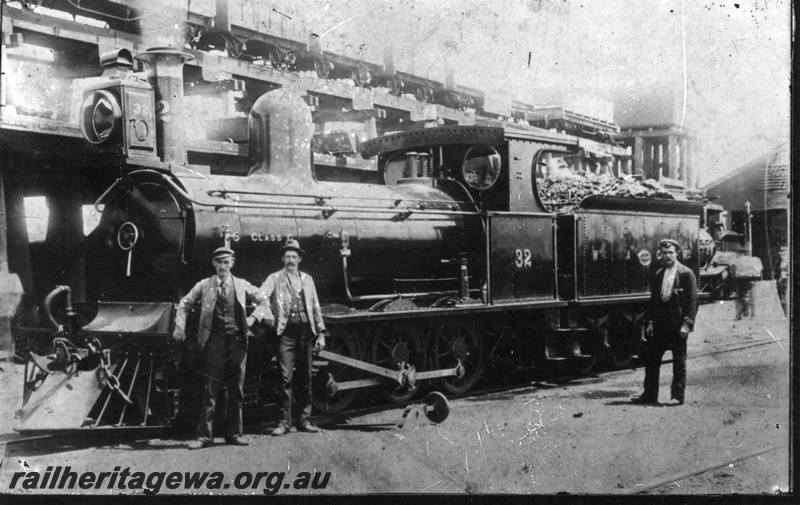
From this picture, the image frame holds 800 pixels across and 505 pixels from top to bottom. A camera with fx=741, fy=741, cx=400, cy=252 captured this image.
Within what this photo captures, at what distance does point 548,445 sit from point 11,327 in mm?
5142

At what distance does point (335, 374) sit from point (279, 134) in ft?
8.10

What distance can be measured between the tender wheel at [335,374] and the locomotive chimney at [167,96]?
2298mm

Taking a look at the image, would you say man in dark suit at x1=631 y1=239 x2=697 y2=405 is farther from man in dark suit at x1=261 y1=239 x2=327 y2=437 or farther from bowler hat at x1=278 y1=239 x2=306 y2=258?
bowler hat at x1=278 y1=239 x2=306 y2=258

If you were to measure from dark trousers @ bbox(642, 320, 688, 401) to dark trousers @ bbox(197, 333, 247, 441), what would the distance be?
4363mm

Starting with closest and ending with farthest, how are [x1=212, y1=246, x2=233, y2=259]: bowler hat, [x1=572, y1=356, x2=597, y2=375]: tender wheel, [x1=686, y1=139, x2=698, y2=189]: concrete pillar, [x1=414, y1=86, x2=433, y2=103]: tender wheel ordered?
[x1=212, y1=246, x2=233, y2=259]: bowler hat
[x1=686, y1=139, x2=698, y2=189]: concrete pillar
[x1=572, y1=356, x2=597, y2=375]: tender wheel
[x1=414, y1=86, x2=433, y2=103]: tender wheel

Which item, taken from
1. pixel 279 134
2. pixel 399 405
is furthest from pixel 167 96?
pixel 399 405

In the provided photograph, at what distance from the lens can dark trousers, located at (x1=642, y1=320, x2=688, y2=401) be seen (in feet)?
26.0

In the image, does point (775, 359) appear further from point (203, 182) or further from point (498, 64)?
point (203, 182)

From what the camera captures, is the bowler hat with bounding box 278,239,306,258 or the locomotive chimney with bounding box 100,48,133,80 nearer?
the locomotive chimney with bounding box 100,48,133,80

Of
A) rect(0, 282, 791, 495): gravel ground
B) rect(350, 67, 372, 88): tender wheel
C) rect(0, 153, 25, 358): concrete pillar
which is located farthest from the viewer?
rect(350, 67, 372, 88): tender wheel

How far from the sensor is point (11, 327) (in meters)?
7.01

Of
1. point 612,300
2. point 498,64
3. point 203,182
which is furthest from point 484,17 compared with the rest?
point 612,300

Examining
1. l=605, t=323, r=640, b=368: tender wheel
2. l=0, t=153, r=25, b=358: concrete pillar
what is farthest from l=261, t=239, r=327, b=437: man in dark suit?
l=605, t=323, r=640, b=368: tender wheel
